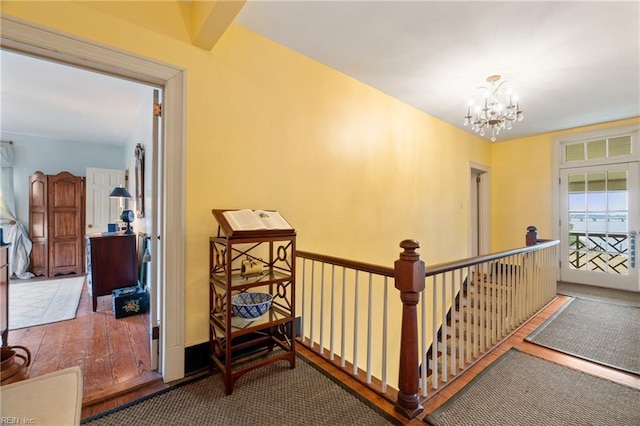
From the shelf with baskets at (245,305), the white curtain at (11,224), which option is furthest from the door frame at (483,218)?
the white curtain at (11,224)

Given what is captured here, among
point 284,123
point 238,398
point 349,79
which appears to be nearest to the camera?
point 238,398

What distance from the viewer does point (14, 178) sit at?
4762 millimetres

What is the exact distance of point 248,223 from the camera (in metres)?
1.76

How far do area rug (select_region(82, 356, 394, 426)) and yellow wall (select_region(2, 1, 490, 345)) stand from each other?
0.36 metres

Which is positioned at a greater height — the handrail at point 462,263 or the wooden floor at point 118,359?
the handrail at point 462,263

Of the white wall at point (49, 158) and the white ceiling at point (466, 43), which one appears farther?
the white wall at point (49, 158)

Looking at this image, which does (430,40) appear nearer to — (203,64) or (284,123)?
(284,123)

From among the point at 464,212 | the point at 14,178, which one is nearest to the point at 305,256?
the point at 464,212

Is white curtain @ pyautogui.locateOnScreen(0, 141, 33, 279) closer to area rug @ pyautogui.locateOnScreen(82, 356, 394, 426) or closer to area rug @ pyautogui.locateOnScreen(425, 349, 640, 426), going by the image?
area rug @ pyautogui.locateOnScreen(82, 356, 394, 426)

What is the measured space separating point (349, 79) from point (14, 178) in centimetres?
577

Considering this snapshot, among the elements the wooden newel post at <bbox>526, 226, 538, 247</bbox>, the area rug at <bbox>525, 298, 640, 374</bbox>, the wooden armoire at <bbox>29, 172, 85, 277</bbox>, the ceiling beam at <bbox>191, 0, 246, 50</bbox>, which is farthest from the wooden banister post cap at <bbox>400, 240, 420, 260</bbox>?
the wooden armoire at <bbox>29, 172, 85, 277</bbox>

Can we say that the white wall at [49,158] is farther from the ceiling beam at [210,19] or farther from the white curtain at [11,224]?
the ceiling beam at [210,19]

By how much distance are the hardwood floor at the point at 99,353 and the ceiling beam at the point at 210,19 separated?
7.28ft

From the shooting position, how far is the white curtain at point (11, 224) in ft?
15.1
